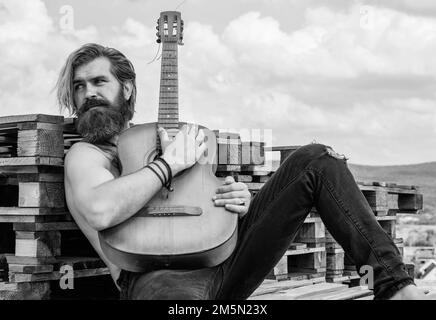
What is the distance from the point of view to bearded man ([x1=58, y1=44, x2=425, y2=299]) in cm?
306

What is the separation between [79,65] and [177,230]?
4.32 feet

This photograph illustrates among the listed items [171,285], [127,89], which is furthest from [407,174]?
[171,285]

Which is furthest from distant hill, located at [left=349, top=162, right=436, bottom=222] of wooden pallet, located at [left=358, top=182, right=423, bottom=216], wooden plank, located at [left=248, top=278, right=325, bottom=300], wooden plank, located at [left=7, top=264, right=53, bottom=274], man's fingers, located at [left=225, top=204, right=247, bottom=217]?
man's fingers, located at [left=225, top=204, right=247, bottom=217]

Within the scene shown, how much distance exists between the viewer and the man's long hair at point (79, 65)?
13.0 feet

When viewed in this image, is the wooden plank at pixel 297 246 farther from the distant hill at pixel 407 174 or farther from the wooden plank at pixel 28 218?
the distant hill at pixel 407 174

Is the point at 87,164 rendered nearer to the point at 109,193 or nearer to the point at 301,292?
the point at 109,193

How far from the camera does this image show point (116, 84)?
4.01 metres

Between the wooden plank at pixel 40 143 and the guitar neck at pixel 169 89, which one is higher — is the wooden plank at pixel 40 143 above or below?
below

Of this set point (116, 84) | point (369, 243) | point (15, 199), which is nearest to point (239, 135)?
point (116, 84)

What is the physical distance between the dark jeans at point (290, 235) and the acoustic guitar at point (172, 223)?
89mm

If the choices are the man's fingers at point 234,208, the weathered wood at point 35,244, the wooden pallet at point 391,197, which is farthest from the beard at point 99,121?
the wooden pallet at point 391,197

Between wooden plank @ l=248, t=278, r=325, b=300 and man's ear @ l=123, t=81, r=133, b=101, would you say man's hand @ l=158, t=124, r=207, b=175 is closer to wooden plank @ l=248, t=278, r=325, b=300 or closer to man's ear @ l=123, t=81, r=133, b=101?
man's ear @ l=123, t=81, r=133, b=101

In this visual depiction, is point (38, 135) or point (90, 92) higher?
point (90, 92)

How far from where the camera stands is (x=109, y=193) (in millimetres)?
3039
